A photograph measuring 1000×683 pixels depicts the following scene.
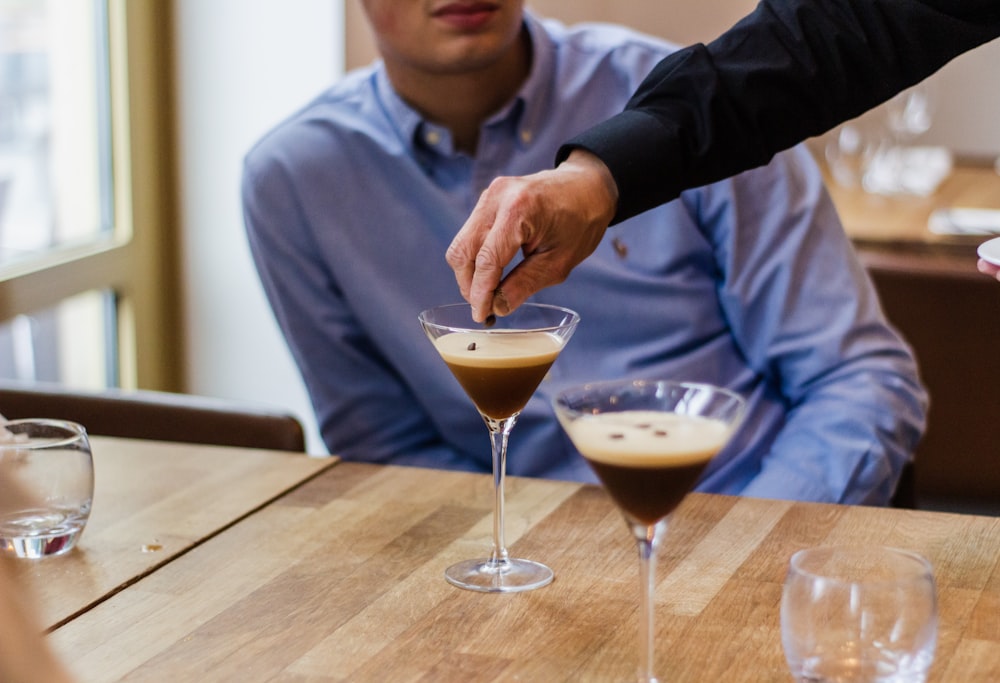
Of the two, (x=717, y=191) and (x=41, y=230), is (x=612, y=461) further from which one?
(x=41, y=230)

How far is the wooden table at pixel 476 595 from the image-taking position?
1138mm

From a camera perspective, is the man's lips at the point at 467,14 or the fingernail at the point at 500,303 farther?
the man's lips at the point at 467,14

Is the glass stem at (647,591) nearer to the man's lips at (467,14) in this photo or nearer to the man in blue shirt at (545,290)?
the man in blue shirt at (545,290)

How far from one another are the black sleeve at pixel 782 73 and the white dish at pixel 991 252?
0.28 metres

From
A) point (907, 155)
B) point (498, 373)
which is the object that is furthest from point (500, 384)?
point (907, 155)

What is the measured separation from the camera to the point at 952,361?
2588mm

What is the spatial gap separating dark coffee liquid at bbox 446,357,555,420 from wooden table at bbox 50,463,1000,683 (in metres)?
0.16

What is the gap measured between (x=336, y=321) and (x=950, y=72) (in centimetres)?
244

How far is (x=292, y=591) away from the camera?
4.27ft

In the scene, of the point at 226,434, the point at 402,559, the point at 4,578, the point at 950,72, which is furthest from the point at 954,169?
the point at 4,578

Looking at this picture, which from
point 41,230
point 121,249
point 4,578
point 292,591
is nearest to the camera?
point 4,578

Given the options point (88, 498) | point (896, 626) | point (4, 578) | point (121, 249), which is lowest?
point (121, 249)

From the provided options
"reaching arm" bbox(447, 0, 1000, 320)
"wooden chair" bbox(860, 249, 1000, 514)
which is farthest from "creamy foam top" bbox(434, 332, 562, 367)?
"wooden chair" bbox(860, 249, 1000, 514)

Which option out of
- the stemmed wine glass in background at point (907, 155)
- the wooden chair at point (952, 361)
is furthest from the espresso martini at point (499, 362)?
the stemmed wine glass in background at point (907, 155)
